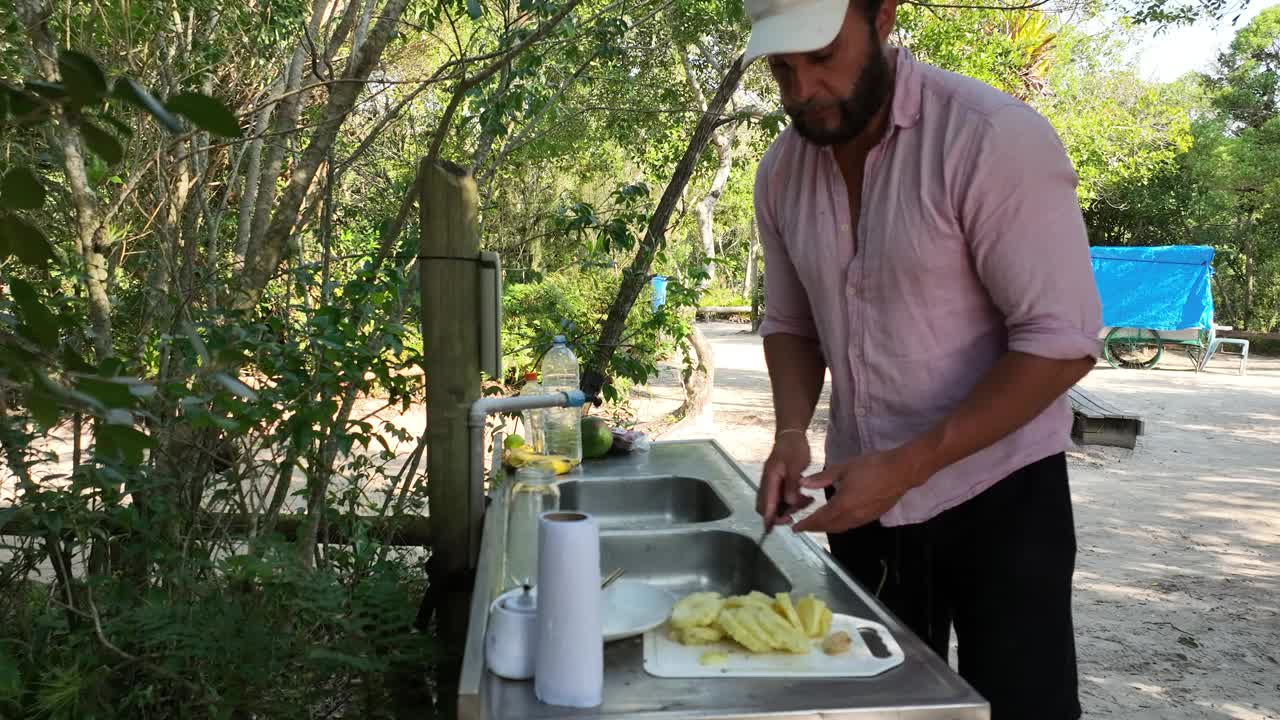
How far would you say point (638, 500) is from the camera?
3008mm

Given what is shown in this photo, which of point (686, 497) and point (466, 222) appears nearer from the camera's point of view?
point (466, 222)

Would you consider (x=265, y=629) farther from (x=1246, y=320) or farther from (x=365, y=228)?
(x=1246, y=320)

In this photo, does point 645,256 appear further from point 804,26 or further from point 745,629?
point 745,629

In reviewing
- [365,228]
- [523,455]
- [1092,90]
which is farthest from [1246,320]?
[523,455]

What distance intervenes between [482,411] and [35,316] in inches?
50.4

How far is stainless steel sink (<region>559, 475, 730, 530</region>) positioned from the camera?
295cm

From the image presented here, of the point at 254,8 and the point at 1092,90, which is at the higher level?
the point at 1092,90

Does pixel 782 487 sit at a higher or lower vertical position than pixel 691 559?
higher

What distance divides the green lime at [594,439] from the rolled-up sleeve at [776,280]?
1.05 m

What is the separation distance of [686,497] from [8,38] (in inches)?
121

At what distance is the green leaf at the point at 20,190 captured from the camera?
3.10 feet

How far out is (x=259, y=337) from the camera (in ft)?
9.03

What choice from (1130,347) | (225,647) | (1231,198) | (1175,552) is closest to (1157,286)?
(1130,347)

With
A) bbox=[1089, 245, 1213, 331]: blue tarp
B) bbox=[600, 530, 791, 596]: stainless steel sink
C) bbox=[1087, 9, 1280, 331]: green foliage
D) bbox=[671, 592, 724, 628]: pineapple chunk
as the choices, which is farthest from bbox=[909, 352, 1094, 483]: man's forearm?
bbox=[1087, 9, 1280, 331]: green foliage
